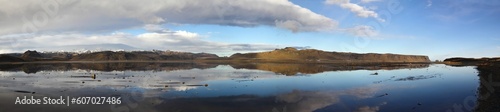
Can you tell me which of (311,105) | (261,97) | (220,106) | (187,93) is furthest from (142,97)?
(311,105)

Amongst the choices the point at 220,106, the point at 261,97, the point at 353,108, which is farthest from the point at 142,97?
the point at 353,108

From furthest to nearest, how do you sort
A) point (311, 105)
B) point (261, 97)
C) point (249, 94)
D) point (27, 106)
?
point (249, 94), point (261, 97), point (311, 105), point (27, 106)

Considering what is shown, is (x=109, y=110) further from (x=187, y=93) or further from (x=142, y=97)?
(x=187, y=93)

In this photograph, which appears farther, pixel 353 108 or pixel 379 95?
pixel 379 95

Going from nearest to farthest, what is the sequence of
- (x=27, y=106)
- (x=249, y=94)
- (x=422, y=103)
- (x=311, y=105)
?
(x=27, y=106) → (x=311, y=105) → (x=422, y=103) → (x=249, y=94)

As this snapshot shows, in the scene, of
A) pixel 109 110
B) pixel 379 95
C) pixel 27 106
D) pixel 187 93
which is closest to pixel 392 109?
pixel 379 95

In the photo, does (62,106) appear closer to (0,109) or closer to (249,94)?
(0,109)

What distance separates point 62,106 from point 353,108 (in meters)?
16.3

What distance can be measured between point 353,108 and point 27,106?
1821 cm

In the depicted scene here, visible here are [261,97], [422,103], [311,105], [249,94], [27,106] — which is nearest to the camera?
[27,106]

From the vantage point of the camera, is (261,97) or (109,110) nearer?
(109,110)

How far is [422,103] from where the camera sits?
869 inches

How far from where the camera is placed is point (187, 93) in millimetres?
25172

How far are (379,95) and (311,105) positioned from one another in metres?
8.05
